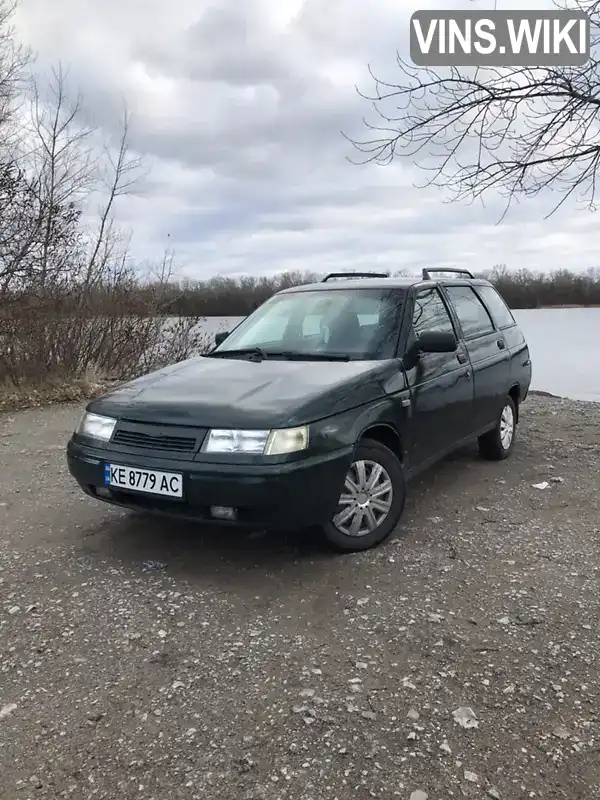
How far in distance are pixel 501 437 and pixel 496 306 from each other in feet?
4.28

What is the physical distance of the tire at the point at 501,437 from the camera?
19.3ft

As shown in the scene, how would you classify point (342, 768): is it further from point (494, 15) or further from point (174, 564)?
point (494, 15)

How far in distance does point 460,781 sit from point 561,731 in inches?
18.6

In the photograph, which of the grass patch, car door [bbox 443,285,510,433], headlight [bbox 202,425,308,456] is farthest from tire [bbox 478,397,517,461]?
the grass patch

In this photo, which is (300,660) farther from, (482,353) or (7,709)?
(482,353)

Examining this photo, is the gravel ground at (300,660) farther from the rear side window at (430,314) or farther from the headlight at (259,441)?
the rear side window at (430,314)

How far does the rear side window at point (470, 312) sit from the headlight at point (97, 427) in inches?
118

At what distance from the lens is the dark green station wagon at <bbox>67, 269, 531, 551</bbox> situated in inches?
132

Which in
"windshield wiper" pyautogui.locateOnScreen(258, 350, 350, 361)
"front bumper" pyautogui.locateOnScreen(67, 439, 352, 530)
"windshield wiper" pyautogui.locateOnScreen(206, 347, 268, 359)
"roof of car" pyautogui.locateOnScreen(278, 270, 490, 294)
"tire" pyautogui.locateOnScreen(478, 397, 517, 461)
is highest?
"roof of car" pyautogui.locateOnScreen(278, 270, 490, 294)

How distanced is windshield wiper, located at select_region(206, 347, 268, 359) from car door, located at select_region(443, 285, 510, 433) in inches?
68.1

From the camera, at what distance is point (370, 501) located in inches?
152

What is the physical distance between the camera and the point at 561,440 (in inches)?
268

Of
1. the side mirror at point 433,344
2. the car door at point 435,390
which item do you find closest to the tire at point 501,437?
the car door at point 435,390

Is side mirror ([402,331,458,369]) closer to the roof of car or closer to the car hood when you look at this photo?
the car hood
